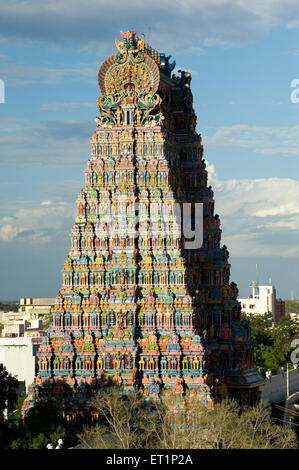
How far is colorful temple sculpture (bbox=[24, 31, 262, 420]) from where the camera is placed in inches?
2879

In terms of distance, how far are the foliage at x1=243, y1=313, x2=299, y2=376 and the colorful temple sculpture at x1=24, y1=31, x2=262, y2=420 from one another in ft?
88.4

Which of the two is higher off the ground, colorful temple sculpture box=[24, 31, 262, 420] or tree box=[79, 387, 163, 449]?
colorful temple sculpture box=[24, 31, 262, 420]

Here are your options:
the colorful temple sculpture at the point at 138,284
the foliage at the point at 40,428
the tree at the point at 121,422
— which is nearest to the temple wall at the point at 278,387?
the colorful temple sculpture at the point at 138,284

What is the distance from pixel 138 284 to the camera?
245 feet

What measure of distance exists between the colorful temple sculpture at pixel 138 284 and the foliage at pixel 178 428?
2.37 metres

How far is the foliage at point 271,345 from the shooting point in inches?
4261

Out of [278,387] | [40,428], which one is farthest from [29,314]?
[40,428]

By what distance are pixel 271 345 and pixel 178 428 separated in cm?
5942

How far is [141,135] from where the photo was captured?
253 feet

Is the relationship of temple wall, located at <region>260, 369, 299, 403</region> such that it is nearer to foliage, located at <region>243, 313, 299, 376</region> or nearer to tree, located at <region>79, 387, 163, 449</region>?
foliage, located at <region>243, 313, 299, 376</region>

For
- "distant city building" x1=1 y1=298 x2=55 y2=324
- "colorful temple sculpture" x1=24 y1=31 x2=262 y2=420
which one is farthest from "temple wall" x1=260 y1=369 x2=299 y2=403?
"distant city building" x1=1 y1=298 x2=55 y2=324

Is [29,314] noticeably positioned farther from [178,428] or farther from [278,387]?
[178,428]

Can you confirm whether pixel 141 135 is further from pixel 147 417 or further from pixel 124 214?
pixel 147 417
